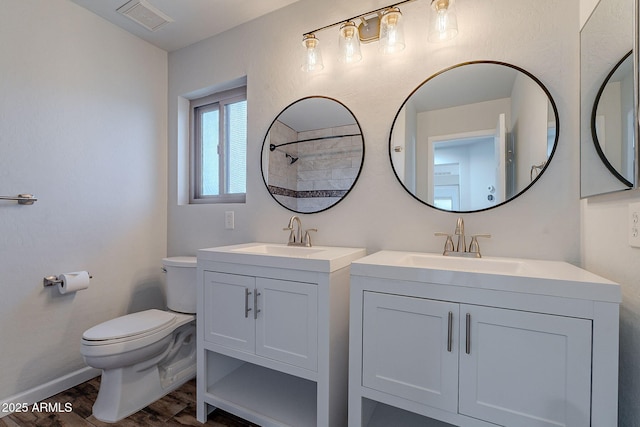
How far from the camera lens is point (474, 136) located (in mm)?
1349

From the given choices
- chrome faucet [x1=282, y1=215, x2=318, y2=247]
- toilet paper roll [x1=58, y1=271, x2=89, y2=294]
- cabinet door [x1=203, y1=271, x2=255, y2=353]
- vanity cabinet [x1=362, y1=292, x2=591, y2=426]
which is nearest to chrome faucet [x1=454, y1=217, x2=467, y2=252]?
vanity cabinet [x1=362, y1=292, x2=591, y2=426]

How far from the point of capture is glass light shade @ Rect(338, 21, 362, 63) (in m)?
1.51

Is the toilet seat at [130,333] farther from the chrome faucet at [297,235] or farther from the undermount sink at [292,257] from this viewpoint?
the chrome faucet at [297,235]

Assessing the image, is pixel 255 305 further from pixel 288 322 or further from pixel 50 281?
pixel 50 281

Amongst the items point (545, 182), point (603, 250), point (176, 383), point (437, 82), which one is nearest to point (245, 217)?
point (176, 383)

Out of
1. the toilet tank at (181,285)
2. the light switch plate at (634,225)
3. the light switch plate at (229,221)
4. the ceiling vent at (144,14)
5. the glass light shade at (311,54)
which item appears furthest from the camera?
the light switch plate at (229,221)

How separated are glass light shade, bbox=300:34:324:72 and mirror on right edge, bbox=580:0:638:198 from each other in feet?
3.92

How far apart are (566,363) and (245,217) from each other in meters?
1.75

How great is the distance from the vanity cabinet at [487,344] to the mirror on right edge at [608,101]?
342 mm

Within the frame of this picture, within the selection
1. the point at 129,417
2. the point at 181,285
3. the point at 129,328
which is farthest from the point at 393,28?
the point at 129,417

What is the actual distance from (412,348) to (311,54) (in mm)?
1592

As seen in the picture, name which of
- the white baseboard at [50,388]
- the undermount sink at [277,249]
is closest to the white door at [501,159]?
the undermount sink at [277,249]

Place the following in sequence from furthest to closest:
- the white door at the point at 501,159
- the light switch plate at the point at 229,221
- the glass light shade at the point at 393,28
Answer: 1. the light switch plate at the point at 229,221
2. the glass light shade at the point at 393,28
3. the white door at the point at 501,159

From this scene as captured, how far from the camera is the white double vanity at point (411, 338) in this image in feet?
2.72
